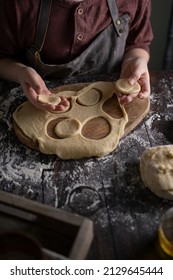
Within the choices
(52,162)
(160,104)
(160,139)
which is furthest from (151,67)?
(52,162)

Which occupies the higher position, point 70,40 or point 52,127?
point 70,40

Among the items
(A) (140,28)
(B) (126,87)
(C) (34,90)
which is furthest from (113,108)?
(A) (140,28)

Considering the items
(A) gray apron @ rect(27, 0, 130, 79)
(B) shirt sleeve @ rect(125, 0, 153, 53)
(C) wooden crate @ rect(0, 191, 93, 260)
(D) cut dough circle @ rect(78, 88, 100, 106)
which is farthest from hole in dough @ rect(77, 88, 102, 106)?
(C) wooden crate @ rect(0, 191, 93, 260)

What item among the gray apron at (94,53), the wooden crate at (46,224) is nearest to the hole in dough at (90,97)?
the gray apron at (94,53)

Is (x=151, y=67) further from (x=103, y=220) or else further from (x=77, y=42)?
(x=103, y=220)

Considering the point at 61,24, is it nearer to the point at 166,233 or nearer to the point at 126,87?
the point at 126,87

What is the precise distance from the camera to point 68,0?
91cm

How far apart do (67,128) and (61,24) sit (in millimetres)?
283

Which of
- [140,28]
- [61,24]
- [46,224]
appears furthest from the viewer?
[140,28]

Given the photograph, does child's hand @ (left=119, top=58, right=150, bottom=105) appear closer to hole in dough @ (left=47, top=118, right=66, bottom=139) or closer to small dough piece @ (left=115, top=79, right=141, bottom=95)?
small dough piece @ (left=115, top=79, right=141, bottom=95)

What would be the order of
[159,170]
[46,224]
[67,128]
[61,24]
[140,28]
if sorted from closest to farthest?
[46,224], [159,170], [67,128], [61,24], [140,28]

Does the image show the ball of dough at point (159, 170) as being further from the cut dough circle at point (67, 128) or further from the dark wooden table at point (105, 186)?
the cut dough circle at point (67, 128)

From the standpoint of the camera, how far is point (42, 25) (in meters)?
0.93
